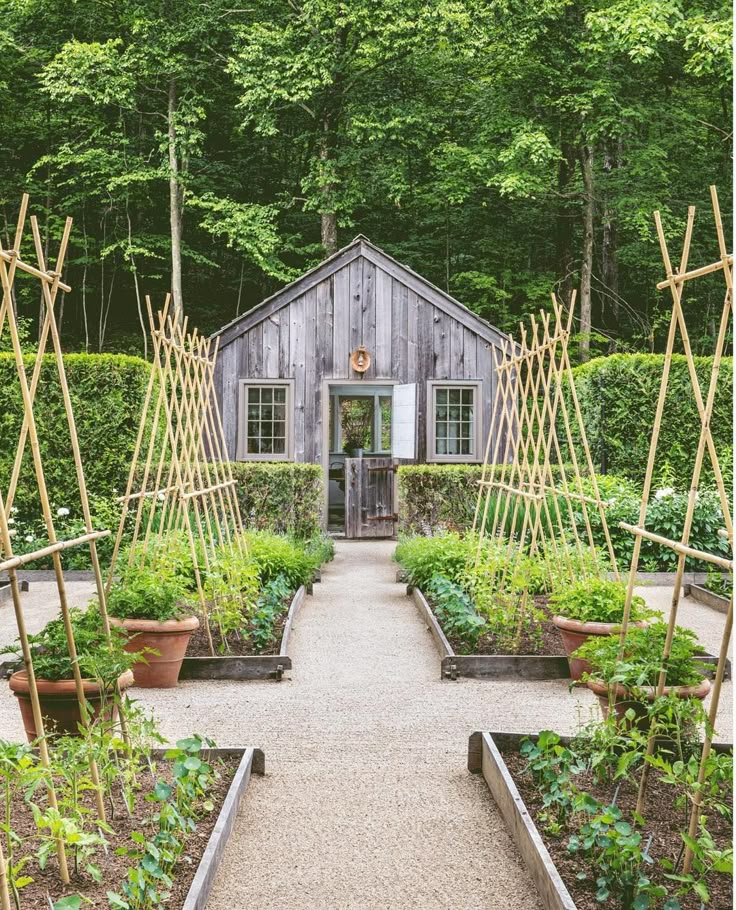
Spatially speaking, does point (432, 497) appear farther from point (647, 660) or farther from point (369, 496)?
point (647, 660)

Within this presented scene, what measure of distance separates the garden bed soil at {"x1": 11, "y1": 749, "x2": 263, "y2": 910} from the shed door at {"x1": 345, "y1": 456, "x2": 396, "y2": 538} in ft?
33.6

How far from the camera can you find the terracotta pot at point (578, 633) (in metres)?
5.67

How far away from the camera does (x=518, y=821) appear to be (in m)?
3.55

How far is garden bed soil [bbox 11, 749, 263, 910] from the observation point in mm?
2924

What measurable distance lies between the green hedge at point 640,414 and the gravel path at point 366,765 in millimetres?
4867

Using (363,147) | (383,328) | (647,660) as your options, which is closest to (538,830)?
(647,660)

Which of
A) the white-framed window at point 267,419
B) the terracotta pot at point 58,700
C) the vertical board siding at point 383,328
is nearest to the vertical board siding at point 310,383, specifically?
the white-framed window at point 267,419

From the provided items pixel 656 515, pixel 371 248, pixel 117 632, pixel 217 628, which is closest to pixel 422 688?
pixel 217 628

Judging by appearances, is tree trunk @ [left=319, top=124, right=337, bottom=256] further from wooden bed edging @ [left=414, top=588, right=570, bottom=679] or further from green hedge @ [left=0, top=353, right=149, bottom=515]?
wooden bed edging @ [left=414, top=588, right=570, bottom=679]

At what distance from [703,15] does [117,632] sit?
1705cm

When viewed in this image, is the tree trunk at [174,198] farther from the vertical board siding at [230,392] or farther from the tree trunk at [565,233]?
the tree trunk at [565,233]

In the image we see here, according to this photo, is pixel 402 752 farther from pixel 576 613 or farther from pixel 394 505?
pixel 394 505

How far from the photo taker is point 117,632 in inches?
163

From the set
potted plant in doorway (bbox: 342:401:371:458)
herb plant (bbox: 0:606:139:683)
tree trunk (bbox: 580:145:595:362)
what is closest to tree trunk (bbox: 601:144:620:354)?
tree trunk (bbox: 580:145:595:362)
